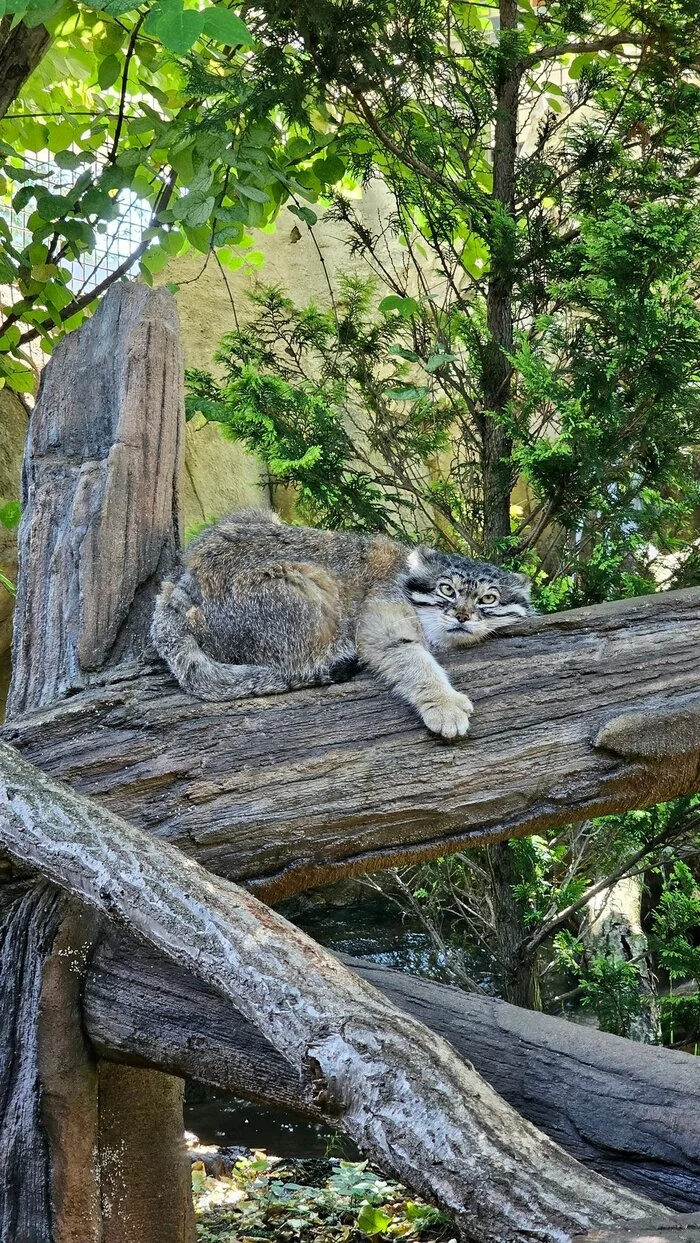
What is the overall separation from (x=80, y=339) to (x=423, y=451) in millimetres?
1761

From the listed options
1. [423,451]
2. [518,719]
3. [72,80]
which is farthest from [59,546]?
[72,80]

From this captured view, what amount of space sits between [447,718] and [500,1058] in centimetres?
90

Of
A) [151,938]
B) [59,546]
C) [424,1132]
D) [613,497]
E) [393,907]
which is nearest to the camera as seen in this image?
[424,1132]

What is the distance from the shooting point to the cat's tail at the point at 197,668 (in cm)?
326

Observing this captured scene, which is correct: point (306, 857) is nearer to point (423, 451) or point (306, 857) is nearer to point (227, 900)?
point (227, 900)

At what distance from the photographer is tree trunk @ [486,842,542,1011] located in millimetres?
4586

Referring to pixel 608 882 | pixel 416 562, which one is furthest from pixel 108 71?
pixel 608 882

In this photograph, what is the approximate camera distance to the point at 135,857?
2.46 metres

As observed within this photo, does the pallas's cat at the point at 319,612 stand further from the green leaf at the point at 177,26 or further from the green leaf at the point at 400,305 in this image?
the green leaf at the point at 177,26

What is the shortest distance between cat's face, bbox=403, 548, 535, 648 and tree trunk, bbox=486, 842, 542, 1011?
1232 millimetres

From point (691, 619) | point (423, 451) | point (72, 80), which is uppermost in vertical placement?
point (72, 80)

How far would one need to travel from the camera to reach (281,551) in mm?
3775

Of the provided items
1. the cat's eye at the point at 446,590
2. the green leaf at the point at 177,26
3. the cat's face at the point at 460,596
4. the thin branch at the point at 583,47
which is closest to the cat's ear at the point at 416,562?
the cat's face at the point at 460,596

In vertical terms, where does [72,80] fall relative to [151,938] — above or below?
above
